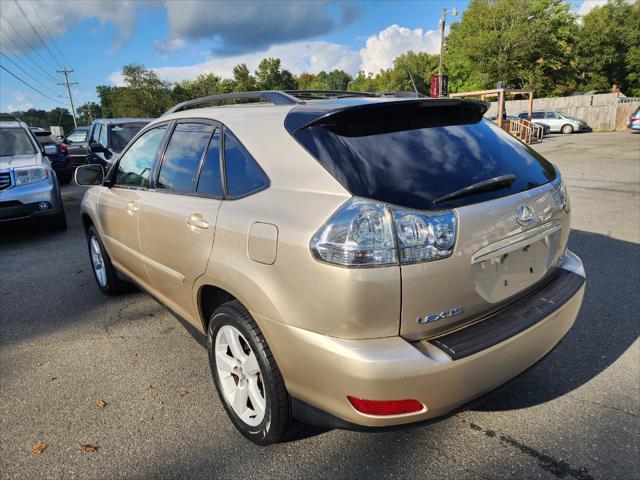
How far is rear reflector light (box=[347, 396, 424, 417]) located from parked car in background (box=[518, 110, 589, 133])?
29993mm

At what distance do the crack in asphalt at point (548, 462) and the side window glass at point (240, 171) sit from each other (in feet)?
5.83

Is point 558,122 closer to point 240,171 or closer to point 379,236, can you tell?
point 240,171

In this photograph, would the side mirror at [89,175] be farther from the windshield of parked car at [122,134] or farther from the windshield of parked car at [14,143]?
the windshield of parked car at [122,134]

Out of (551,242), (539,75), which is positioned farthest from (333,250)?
(539,75)

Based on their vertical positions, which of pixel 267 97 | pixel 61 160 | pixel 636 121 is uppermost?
pixel 267 97

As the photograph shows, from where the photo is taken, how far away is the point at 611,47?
4494cm

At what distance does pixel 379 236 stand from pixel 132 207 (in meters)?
2.31

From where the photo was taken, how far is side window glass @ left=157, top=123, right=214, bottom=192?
2750 millimetres

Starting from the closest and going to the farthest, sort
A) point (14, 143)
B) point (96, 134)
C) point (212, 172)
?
point (212, 172), point (14, 143), point (96, 134)

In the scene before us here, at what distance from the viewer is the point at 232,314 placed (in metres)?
2.26

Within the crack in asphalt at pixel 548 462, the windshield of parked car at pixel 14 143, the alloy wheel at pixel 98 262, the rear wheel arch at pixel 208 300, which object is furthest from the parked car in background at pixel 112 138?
the crack in asphalt at pixel 548 462

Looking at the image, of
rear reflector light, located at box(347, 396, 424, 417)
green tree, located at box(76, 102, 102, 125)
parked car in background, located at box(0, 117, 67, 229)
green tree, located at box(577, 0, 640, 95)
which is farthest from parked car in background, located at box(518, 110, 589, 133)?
green tree, located at box(76, 102, 102, 125)

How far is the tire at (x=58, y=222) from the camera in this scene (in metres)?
7.27

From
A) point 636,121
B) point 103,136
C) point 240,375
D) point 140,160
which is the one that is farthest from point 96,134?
point 636,121
